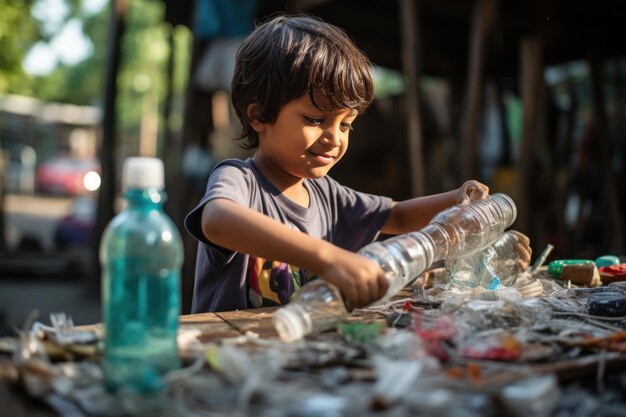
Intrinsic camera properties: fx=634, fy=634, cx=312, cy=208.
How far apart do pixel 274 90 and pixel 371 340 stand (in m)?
0.99

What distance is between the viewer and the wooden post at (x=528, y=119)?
464cm

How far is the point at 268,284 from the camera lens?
80.4 inches

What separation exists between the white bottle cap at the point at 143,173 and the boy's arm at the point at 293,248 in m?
0.43

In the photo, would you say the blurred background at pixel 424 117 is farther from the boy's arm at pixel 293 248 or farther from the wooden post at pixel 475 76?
the boy's arm at pixel 293 248

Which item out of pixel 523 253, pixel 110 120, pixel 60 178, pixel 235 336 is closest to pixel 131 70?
pixel 60 178

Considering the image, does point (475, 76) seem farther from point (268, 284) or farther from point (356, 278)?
point (356, 278)

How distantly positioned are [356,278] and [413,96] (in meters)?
3.79

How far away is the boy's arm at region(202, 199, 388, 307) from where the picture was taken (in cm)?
→ 142

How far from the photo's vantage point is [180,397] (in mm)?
1030

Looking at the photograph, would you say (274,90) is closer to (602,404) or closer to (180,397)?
(180,397)

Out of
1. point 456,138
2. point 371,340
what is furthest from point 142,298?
point 456,138

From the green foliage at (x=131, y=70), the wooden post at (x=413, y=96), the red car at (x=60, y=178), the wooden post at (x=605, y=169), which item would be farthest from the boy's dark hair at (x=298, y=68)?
the red car at (x=60, y=178)

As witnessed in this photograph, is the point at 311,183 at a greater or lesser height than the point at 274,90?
lesser

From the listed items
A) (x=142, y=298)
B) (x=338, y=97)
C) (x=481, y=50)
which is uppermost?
(x=481, y=50)
